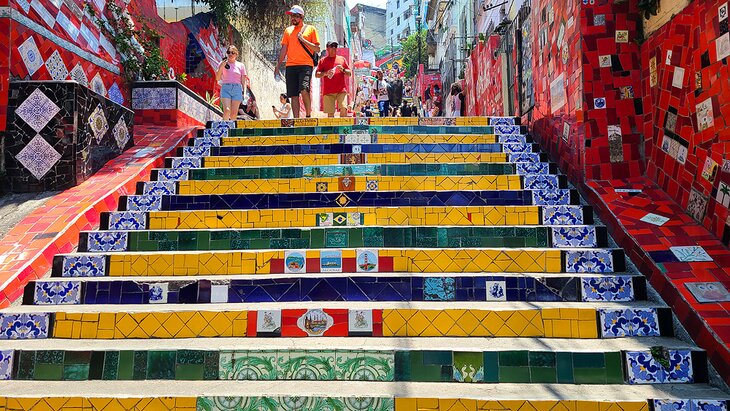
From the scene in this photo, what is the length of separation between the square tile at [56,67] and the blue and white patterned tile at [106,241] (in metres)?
2.50

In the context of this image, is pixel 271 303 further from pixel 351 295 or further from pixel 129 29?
pixel 129 29

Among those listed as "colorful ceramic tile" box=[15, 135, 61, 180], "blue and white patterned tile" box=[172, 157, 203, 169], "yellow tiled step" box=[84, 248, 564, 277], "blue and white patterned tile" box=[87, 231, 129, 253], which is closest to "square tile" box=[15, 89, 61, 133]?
"colorful ceramic tile" box=[15, 135, 61, 180]

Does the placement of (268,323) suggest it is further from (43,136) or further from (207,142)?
(207,142)

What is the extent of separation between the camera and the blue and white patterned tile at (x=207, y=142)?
6160 mm

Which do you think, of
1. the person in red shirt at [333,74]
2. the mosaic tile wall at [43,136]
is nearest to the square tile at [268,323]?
the mosaic tile wall at [43,136]

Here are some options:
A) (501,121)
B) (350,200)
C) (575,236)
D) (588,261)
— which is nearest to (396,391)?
(588,261)

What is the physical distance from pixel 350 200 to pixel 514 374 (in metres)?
2.13

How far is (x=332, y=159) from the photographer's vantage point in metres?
5.45

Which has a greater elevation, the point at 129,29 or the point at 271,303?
the point at 129,29

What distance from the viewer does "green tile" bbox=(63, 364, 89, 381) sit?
299 centimetres

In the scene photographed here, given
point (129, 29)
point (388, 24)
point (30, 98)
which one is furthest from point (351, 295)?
point (388, 24)

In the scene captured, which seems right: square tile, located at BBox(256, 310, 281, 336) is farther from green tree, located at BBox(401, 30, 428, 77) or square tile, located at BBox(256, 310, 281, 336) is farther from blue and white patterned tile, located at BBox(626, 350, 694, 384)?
green tree, located at BBox(401, 30, 428, 77)

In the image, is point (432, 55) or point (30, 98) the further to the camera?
point (432, 55)

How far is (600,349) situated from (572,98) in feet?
8.52
